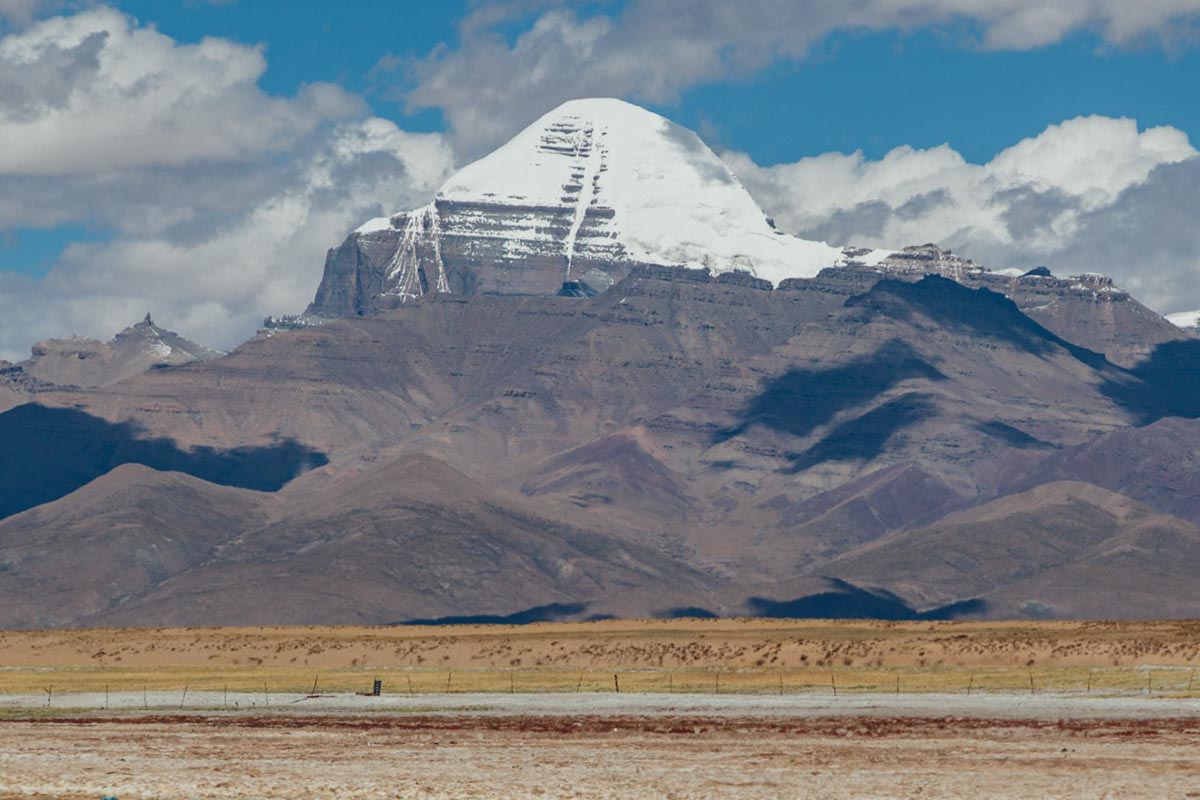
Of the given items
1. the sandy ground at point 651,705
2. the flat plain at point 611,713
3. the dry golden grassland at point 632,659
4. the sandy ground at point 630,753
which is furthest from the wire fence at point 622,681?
the sandy ground at point 630,753

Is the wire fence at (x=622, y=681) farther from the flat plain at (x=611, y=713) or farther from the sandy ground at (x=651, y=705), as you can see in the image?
the sandy ground at (x=651, y=705)

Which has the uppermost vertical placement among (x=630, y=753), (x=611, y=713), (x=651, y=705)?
(x=651, y=705)

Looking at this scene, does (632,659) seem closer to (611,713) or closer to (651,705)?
(651,705)

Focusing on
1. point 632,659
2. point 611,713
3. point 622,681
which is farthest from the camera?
point 632,659

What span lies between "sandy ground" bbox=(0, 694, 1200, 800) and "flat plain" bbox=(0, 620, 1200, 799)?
7.0 inches

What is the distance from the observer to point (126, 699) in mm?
110438

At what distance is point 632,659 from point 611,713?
4779 cm

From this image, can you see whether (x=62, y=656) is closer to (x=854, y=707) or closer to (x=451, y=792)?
(x=854, y=707)

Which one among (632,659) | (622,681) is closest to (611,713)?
(622,681)

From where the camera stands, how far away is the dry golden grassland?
117 m

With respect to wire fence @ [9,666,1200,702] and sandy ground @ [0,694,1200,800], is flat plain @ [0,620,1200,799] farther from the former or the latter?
wire fence @ [9,666,1200,702]

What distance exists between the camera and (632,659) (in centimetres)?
14112

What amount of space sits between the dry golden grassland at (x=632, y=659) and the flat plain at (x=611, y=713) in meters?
0.38

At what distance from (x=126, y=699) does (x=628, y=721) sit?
116ft
